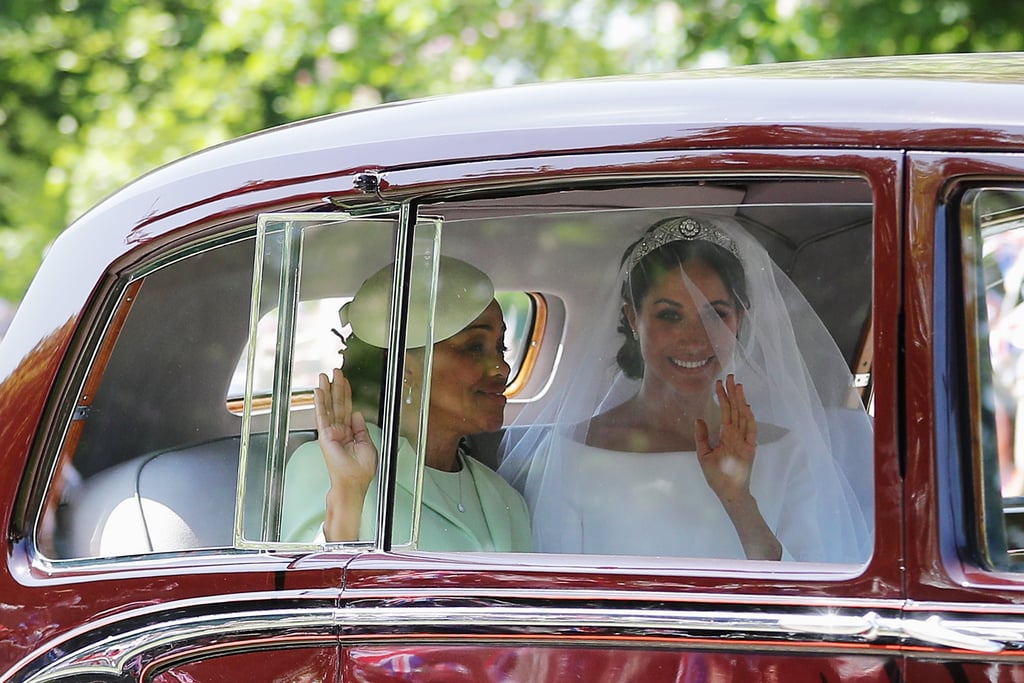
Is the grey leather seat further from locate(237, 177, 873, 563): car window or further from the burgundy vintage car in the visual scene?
locate(237, 177, 873, 563): car window

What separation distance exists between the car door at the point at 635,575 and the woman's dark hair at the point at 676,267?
201mm

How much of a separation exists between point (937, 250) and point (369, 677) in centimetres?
99

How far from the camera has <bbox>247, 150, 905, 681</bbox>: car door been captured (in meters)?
1.58

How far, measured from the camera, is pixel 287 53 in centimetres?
837

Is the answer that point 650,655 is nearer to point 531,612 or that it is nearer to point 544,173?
point 531,612

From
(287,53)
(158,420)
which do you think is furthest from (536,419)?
(287,53)

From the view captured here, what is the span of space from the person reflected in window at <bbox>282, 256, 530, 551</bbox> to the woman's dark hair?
0.95ft

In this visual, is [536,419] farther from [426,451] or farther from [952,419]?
[952,419]

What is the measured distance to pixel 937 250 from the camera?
5.25ft

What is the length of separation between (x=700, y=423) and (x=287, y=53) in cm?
687

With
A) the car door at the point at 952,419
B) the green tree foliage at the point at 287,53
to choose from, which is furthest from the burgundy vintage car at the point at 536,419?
the green tree foliage at the point at 287,53

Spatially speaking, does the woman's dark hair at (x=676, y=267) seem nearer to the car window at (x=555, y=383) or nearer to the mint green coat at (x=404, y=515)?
the car window at (x=555, y=383)

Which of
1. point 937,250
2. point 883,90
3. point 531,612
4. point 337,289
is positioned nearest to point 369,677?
point 531,612

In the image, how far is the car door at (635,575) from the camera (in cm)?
158
